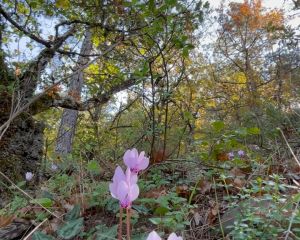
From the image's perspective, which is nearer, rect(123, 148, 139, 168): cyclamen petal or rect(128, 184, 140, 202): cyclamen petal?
rect(128, 184, 140, 202): cyclamen petal

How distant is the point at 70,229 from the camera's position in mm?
1354

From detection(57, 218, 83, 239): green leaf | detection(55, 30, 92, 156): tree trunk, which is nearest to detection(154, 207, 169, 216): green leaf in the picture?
detection(57, 218, 83, 239): green leaf

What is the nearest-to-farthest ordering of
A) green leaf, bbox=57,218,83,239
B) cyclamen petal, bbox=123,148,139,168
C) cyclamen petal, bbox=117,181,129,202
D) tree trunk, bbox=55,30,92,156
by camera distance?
cyclamen petal, bbox=117,181,129,202 → cyclamen petal, bbox=123,148,139,168 → green leaf, bbox=57,218,83,239 → tree trunk, bbox=55,30,92,156

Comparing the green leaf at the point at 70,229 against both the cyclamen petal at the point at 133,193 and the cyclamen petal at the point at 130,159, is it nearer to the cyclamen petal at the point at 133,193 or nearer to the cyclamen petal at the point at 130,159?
the cyclamen petal at the point at 130,159

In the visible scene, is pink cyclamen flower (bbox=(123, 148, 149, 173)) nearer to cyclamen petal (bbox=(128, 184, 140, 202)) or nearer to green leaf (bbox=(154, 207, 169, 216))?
cyclamen petal (bbox=(128, 184, 140, 202))

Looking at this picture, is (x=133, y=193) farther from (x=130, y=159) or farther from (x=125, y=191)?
(x=130, y=159)

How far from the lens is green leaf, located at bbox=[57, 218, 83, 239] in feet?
4.32

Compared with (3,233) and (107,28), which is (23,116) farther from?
(3,233)

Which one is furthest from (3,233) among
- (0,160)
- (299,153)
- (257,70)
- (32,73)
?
(257,70)

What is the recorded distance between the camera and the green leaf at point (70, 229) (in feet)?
4.32

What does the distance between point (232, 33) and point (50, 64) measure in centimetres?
1085

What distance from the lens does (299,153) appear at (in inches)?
106

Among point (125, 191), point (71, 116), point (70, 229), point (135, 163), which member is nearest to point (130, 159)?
point (135, 163)

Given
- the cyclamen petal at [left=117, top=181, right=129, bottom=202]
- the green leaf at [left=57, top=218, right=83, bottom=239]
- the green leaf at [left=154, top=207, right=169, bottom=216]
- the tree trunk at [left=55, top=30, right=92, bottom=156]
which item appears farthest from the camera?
the tree trunk at [left=55, top=30, right=92, bottom=156]
